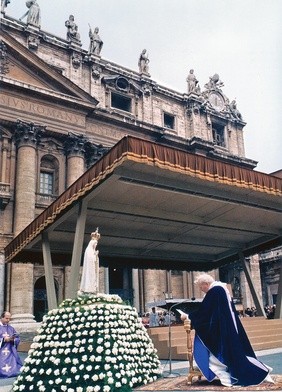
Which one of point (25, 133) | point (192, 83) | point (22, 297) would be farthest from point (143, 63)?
point (22, 297)

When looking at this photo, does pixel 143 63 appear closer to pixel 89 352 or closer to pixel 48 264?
pixel 48 264

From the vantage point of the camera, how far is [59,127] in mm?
27672

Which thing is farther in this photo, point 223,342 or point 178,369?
point 178,369

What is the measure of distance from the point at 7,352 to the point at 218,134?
32.1 meters

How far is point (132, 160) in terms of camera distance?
10586mm

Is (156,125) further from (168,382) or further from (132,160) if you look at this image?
(168,382)

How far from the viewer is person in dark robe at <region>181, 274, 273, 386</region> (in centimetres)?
670

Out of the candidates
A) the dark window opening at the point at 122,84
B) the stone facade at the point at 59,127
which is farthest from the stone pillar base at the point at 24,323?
the dark window opening at the point at 122,84

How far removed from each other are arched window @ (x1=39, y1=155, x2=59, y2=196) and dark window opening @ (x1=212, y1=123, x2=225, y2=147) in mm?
16289

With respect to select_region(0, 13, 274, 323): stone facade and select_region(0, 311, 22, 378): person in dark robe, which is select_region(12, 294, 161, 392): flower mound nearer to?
select_region(0, 311, 22, 378): person in dark robe

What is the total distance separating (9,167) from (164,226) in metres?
13.2

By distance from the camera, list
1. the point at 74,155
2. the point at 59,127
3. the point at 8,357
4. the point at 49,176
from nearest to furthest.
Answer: the point at 8,357 < the point at 59,127 < the point at 74,155 < the point at 49,176

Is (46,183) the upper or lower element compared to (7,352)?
upper

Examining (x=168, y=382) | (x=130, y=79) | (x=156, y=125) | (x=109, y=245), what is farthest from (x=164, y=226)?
(x=130, y=79)
